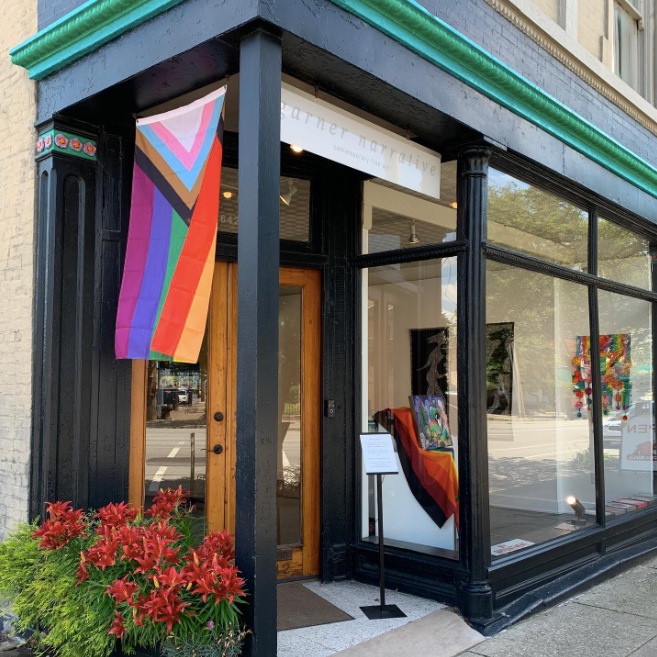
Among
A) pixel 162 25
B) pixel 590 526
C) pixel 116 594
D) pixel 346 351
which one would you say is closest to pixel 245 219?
pixel 162 25

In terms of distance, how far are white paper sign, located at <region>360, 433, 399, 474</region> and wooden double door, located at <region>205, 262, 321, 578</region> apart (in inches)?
34.8

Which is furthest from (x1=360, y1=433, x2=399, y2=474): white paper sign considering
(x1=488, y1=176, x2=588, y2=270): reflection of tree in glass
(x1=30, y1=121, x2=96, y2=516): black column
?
(x1=30, y1=121, x2=96, y2=516): black column

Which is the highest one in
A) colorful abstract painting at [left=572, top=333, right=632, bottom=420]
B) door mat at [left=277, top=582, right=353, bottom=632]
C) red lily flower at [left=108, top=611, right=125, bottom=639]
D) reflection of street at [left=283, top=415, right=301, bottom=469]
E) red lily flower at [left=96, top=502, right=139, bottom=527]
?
colorful abstract painting at [left=572, top=333, right=632, bottom=420]

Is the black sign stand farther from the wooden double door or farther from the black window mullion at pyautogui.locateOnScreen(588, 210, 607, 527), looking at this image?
the black window mullion at pyautogui.locateOnScreen(588, 210, 607, 527)

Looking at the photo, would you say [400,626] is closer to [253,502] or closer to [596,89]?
[253,502]

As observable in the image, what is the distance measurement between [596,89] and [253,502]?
19.8 ft

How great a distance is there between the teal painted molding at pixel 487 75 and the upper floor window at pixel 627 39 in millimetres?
1625

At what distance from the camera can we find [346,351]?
602 centimetres

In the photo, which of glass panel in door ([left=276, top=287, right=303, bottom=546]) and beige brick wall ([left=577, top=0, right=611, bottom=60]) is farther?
beige brick wall ([left=577, top=0, right=611, bottom=60])

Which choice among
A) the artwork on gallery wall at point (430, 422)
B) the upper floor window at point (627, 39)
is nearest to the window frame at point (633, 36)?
the upper floor window at point (627, 39)

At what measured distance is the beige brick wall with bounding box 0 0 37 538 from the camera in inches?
191

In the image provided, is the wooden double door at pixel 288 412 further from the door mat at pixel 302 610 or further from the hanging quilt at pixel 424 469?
the hanging quilt at pixel 424 469

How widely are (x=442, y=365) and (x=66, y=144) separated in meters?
3.42

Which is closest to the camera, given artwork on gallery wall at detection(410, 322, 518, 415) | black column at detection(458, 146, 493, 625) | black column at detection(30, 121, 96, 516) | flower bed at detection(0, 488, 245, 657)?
flower bed at detection(0, 488, 245, 657)
